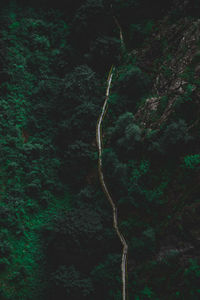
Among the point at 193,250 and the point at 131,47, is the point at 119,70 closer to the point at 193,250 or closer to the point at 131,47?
the point at 131,47

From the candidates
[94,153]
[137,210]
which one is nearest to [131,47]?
[94,153]

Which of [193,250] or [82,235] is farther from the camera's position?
[82,235]

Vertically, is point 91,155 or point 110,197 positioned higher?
point 91,155

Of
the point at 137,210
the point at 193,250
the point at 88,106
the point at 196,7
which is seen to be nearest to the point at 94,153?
the point at 88,106

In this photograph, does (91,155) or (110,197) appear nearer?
(110,197)

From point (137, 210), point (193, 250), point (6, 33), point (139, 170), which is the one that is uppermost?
point (6, 33)

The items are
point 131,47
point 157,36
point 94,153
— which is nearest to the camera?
point 94,153

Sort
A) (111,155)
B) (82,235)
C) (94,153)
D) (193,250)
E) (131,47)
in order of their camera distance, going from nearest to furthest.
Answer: (193,250) < (82,235) < (111,155) < (94,153) < (131,47)

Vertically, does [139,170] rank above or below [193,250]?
above
